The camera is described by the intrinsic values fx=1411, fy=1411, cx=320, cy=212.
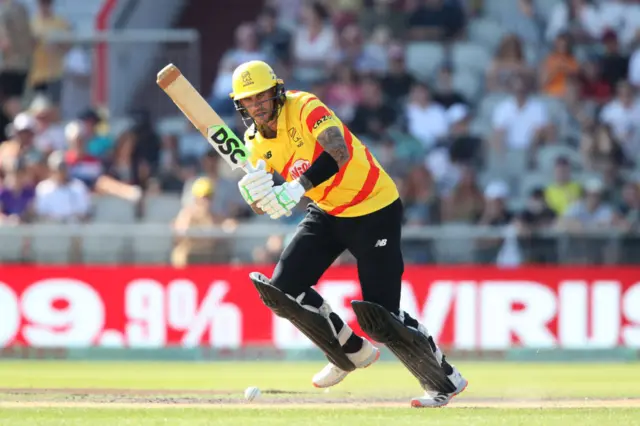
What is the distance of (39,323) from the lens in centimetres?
1563

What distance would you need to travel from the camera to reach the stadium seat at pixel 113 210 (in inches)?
626

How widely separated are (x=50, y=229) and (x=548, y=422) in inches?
326

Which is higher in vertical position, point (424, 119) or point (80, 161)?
point (424, 119)

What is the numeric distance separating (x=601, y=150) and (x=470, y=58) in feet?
7.89

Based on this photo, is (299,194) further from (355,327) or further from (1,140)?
(1,140)

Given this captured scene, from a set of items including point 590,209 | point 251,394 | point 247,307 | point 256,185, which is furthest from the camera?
point 590,209

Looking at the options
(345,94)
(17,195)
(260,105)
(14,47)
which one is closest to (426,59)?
(345,94)

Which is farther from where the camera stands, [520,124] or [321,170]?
[520,124]

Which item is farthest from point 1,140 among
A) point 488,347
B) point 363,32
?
point 488,347

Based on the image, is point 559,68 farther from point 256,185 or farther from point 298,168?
point 256,185

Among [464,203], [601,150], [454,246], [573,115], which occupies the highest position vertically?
[573,115]

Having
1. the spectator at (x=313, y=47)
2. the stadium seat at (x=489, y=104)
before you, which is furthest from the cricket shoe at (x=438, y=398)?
the spectator at (x=313, y=47)

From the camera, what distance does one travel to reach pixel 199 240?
15.4 m

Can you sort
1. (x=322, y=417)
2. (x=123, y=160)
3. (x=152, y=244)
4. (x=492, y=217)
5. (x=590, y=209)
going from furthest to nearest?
(x=123, y=160) → (x=590, y=209) → (x=492, y=217) → (x=152, y=244) → (x=322, y=417)
